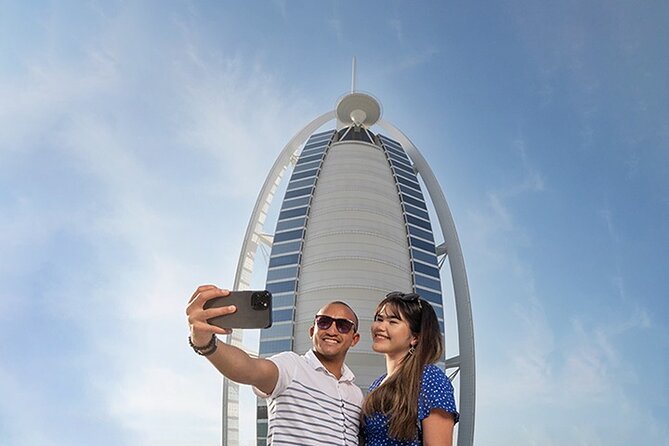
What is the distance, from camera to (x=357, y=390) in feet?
15.5

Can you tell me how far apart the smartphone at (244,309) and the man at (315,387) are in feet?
1.08

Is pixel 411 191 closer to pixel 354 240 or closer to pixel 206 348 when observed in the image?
pixel 354 240

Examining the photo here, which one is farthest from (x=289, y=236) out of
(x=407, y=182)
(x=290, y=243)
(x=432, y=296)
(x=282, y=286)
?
(x=432, y=296)

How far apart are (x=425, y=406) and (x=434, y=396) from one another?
Answer: 9 centimetres

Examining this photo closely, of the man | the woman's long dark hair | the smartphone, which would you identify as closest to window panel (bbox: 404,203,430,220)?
the woman's long dark hair

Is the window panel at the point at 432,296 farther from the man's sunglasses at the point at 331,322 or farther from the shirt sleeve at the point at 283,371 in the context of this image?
the shirt sleeve at the point at 283,371

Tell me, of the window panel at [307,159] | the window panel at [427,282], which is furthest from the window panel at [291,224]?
the window panel at [427,282]

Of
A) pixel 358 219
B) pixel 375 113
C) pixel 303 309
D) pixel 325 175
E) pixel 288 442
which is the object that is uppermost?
pixel 375 113

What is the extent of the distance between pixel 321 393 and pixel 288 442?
1.30 ft

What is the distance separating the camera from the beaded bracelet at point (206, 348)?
3.65 metres

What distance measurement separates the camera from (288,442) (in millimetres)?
4402

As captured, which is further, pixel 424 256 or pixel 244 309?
pixel 424 256

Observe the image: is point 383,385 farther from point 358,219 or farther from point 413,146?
point 413,146

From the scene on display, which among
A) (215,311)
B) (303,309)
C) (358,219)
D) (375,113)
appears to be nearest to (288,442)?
(215,311)
